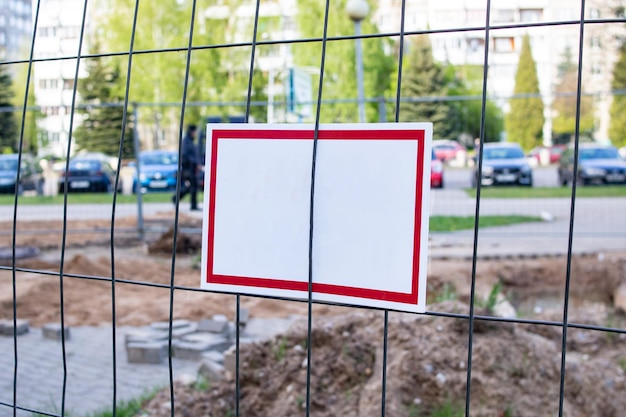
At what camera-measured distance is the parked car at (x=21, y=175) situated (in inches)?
486

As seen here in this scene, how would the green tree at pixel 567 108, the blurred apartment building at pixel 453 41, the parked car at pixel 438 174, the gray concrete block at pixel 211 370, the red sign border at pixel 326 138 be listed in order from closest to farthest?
the red sign border at pixel 326 138 → the gray concrete block at pixel 211 370 → the blurred apartment building at pixel 453 41 → the parked car at pixel 438 174 → the green tree at pixel 567 108

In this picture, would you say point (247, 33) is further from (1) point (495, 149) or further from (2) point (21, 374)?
(2) point (21, 374)

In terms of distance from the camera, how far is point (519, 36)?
32.0 m

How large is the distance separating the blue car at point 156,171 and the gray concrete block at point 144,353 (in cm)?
605

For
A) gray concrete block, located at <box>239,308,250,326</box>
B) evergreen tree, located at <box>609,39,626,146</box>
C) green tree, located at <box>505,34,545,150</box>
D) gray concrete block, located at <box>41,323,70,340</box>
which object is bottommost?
gray concrete block, located at <box>41,323,70,340</box>

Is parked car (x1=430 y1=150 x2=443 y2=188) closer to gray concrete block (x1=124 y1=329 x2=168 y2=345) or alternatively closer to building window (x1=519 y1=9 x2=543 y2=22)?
gray concrete block (x1=124 y1=329 x2=168 y2=345)

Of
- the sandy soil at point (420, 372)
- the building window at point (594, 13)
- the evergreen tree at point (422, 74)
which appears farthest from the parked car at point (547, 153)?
the sandy soil at point (420, 372)

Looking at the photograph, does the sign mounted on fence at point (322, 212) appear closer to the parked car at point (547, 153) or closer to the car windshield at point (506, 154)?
the car windshield at point (506, 154)

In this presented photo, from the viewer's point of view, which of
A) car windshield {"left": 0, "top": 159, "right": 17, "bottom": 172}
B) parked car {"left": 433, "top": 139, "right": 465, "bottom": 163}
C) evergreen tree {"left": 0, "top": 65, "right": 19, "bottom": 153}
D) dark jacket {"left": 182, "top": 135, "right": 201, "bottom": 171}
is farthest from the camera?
evergreen tree {"left": 0, "top": 65, "right": 19, "bottom": 153}

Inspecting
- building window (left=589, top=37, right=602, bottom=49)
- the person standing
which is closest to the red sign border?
the person standing

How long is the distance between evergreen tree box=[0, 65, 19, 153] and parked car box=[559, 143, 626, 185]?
13.1m

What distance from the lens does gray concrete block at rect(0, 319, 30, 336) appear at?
555 cm

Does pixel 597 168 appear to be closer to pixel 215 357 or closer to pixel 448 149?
pixel 448 149

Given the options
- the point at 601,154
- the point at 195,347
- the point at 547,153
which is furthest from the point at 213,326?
the point at 547,153
